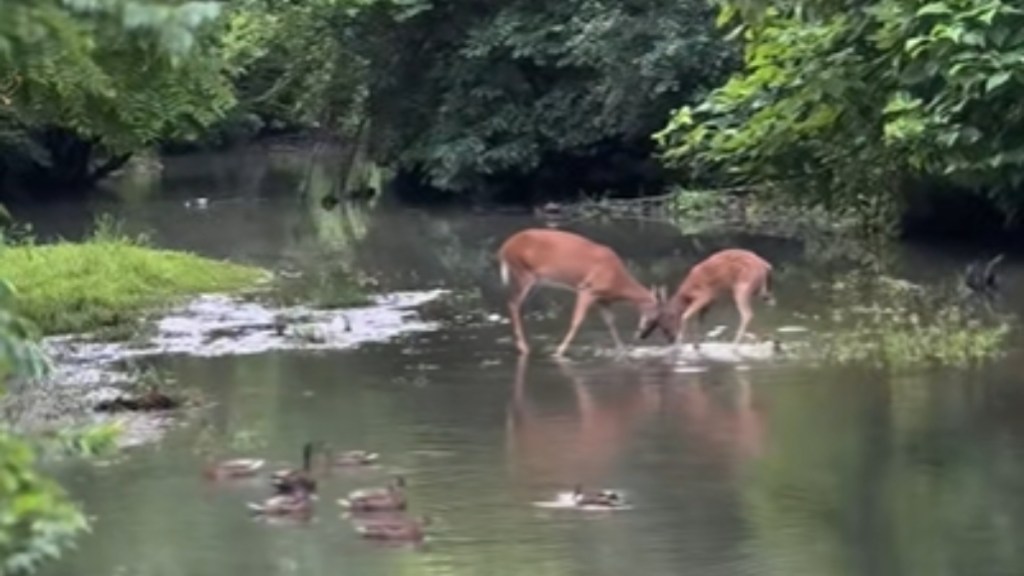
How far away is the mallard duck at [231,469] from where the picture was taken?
12258 millimetres

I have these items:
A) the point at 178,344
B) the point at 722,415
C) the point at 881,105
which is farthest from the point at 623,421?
the point at 881,105

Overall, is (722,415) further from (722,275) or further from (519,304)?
(519,304)

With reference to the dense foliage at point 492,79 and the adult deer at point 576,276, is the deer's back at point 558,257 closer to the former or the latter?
the adult deer at point 576,276

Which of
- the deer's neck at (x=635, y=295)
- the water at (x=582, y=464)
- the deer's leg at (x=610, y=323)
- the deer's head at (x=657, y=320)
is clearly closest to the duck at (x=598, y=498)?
the water at (x=582, y=464)

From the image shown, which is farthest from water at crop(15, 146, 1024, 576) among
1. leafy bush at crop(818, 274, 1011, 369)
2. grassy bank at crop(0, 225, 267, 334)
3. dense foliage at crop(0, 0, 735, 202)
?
dense foliage at crop(0, 0, 735, 202)

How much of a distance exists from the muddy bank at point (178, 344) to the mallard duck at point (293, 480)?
4.70 feet

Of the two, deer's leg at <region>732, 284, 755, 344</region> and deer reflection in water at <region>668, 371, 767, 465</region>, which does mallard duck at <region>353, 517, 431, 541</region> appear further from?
deer's leg at <region>732, 284, 755, 344</region>

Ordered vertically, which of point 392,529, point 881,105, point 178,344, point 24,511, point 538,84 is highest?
point 881,105

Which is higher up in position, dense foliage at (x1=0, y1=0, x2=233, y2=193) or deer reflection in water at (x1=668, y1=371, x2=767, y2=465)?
→ dense foliage at (x1=0, y1=0, x2=233, y2=193)

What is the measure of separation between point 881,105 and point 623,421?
11126 millimetres

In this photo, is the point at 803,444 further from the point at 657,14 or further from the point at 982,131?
the point at 657,14

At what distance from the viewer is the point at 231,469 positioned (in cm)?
1236

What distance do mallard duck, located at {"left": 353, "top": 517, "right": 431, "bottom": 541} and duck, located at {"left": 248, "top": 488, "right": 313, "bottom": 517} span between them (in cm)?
38

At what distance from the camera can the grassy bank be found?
20.6 meters
